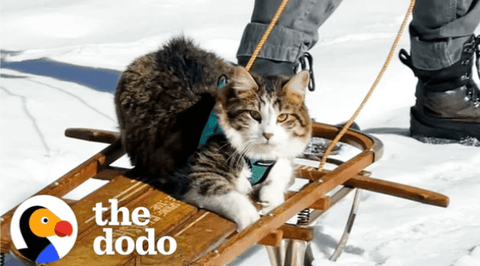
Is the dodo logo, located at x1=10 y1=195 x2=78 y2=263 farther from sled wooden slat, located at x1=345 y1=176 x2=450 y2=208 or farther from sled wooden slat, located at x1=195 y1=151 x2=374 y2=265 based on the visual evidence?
sled wooden slat, located at x1=345 y1=176 x2=450 y2=208

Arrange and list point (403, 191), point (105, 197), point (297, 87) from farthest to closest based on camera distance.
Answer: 1. point (403, 191)
2. point (105, 197)
3. point (297, 87)

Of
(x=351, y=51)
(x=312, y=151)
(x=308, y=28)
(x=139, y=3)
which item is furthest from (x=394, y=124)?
(x=139, y=3)

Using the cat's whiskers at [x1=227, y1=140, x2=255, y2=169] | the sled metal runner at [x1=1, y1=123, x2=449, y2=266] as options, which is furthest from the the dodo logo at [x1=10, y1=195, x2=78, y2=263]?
the cat's whiskers at [x1=227, y1=140, x2=255, y2=169]

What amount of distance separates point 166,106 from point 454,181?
1357 millimetres

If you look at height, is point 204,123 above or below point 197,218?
above

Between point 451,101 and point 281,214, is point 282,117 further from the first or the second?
point 451,101

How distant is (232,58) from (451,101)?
1900 mm

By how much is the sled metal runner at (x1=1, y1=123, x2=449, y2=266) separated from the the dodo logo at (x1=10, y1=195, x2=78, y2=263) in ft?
0.07

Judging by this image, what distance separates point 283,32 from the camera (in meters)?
2.96

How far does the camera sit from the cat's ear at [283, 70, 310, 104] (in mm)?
1962

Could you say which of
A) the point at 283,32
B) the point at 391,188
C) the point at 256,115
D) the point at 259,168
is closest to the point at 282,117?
the point at 256,115

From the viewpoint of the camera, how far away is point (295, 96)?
201cm

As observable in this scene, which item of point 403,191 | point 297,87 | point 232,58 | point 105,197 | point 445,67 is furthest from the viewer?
point 232,58

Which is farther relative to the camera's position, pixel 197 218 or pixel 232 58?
pixel 232 58
